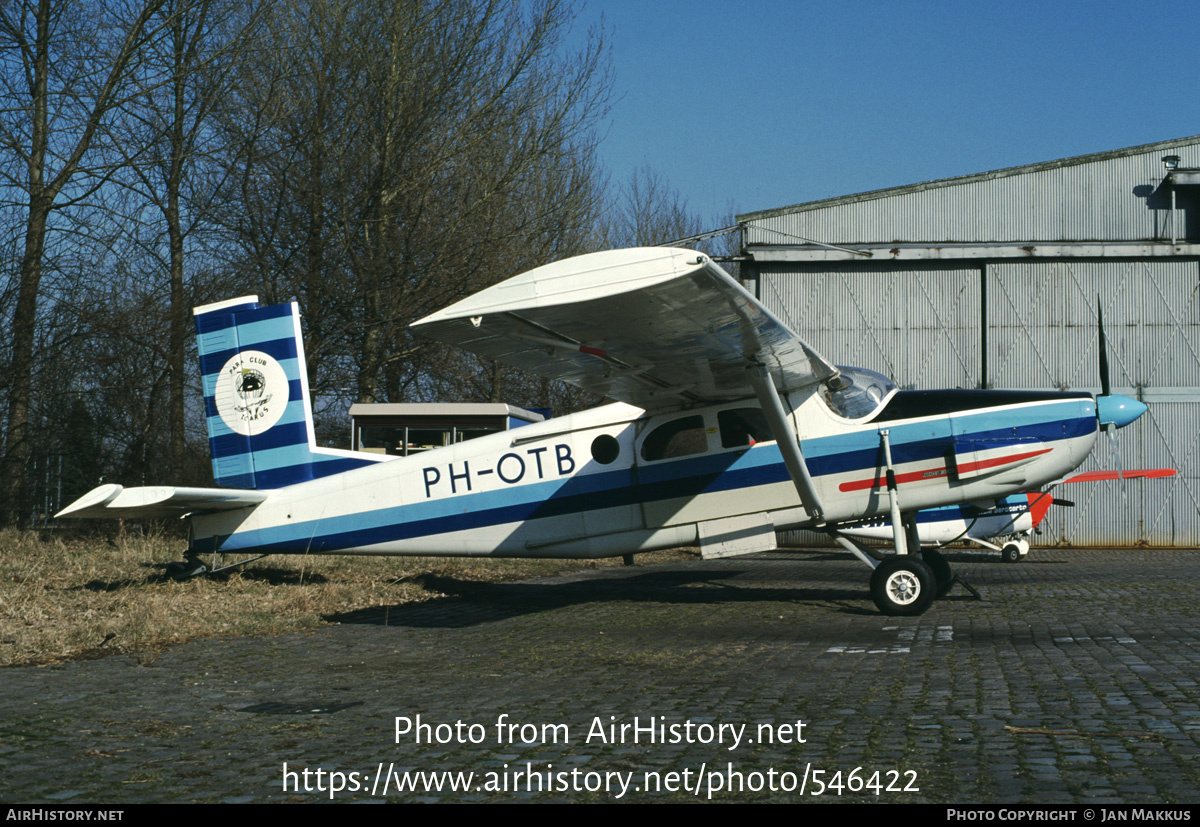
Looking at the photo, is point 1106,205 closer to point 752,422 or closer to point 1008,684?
point 752,422

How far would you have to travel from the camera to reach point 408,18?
2116 cm

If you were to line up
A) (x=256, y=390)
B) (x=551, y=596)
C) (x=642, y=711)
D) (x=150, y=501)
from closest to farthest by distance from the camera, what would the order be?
(x=642, y=711) → (x=150, y=501) → (x=256, y=390) → (x=551, y=596)

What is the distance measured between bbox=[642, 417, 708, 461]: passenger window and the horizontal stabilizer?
4.29 m

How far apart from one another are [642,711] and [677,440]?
5.33 metres

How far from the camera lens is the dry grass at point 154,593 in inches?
297

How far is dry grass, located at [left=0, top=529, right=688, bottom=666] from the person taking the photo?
755 centimetres

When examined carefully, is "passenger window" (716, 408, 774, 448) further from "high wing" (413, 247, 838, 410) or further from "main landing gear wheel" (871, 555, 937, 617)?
"main landing gear wheel" (871, 555, 937, 617)

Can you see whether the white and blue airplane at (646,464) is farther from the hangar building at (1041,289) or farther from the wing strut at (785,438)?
the hangar building at (1041,289)

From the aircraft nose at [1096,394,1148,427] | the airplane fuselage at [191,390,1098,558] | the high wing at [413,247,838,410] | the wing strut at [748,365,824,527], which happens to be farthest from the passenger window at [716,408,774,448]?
the aircraft nose at [1096,394,1148,427]

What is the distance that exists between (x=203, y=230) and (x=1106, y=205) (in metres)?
21.4

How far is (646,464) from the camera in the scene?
10.2 metres

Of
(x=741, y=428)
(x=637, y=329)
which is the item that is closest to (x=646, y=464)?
(x=741, y=428)

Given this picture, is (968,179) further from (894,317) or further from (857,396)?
(857,396)

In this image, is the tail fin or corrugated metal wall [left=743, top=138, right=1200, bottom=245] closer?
the tail fin
